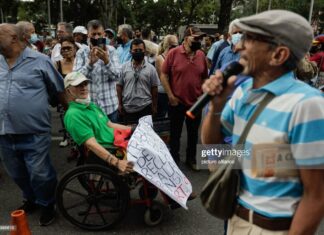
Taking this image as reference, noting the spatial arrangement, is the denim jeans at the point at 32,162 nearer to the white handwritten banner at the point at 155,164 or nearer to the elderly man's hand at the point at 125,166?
the elderly man's hand at the point at 125,166

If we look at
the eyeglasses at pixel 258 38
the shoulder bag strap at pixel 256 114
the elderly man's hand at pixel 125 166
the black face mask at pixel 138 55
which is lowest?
the elderly man's hand at pixel 125 166

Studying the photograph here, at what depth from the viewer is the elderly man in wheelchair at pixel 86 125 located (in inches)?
119

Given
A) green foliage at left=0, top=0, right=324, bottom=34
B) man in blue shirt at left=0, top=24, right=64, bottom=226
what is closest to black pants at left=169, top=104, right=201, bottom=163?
man in blue shirt at left=0, top=24, right=64, bottom=226

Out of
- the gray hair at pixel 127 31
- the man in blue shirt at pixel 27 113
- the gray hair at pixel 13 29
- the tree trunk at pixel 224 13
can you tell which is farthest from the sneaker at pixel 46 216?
the tree trunk at pixel 224 13

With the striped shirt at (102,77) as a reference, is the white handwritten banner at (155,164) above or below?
below

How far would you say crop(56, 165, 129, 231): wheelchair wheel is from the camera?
3053mm

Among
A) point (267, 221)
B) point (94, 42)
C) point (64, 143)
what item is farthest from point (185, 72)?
point (267, 221)

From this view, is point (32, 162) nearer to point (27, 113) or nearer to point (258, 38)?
point (27, 113)

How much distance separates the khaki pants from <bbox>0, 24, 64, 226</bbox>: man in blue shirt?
213 cm

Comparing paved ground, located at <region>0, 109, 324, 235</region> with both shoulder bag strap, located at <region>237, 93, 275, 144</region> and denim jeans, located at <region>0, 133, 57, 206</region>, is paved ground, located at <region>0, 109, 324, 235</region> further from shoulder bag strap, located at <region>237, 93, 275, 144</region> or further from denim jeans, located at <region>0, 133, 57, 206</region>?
shoulder bag strap, located at <region>237, 93, 275, 144</region>

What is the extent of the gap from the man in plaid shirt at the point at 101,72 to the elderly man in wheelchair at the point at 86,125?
1.88 feet

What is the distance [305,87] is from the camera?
1273mm

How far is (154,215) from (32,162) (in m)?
1.21

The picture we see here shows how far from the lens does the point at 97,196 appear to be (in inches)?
127
